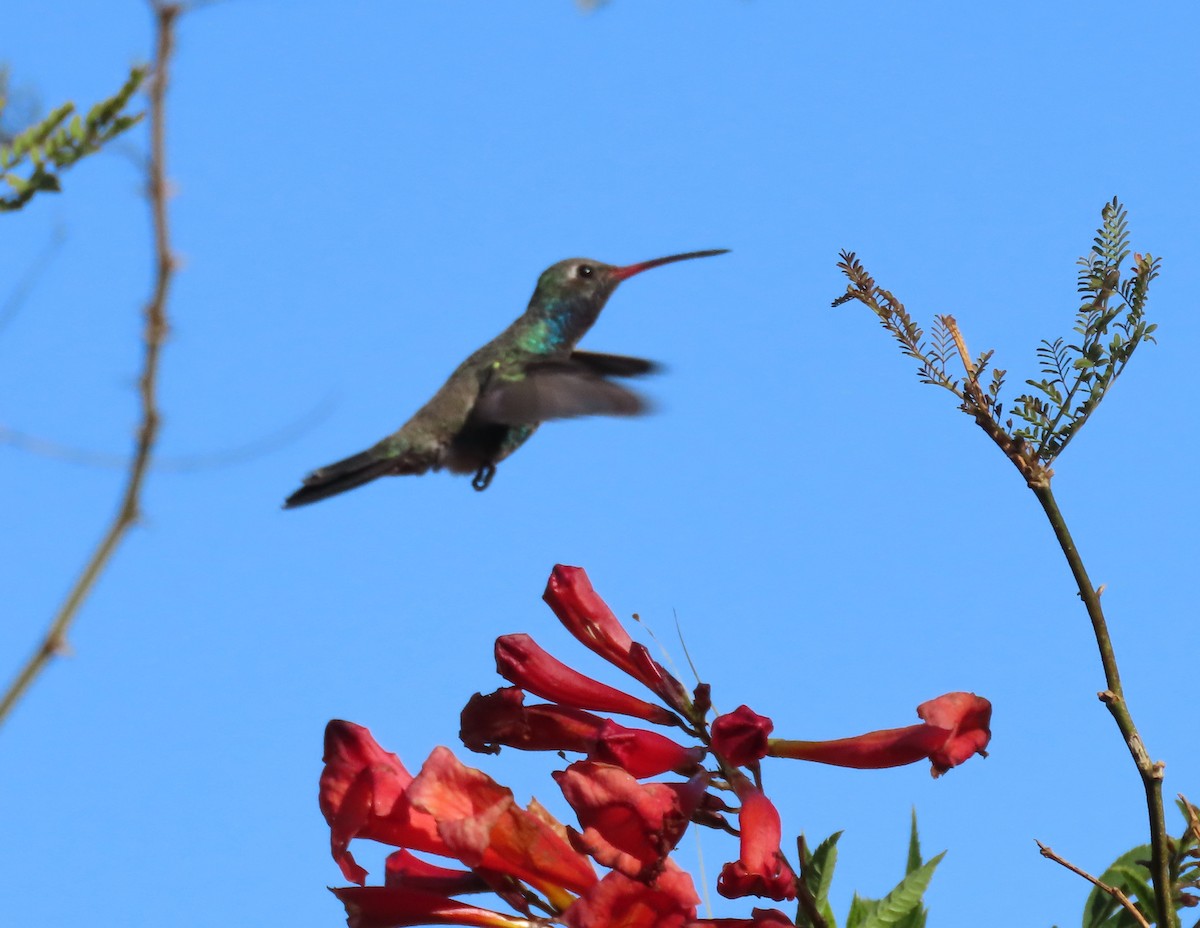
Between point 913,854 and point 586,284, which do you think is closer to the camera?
point 913,854

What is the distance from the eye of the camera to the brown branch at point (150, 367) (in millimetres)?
2273

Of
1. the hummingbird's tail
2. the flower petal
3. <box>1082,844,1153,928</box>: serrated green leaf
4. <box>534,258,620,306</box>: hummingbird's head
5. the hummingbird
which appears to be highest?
<box>534,258,620,306</box>: hummingbird's head

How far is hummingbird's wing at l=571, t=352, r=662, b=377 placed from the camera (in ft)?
17.6

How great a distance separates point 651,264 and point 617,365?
1.82 feet

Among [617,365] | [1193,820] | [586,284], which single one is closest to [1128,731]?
[1193,820]

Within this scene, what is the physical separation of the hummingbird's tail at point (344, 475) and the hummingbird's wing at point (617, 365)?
2.52 feet

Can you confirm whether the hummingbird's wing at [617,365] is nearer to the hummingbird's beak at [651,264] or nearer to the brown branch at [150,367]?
the hummingbird's beak at [651,264]

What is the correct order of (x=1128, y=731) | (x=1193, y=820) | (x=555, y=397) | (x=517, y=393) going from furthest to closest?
1. (x=517, y=393)
2. (x=555, y=397)
3. (x=1193, y=820)
4. (x=1128, y=731)

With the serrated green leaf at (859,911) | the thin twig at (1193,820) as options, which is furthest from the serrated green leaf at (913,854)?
the thin twig at (1193,820)

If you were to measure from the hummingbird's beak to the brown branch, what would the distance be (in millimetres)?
3029

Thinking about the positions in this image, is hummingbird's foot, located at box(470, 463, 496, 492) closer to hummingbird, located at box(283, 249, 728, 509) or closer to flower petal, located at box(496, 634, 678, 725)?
hummingbird, located at box(283, 249, 728, 509)

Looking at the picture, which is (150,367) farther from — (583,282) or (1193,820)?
(583,282)

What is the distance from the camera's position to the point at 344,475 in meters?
4.86

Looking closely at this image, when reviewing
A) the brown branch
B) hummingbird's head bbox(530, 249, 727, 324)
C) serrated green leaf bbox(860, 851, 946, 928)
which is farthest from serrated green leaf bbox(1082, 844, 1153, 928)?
hummingbird's head bbox(530, 249, 727, 324)
